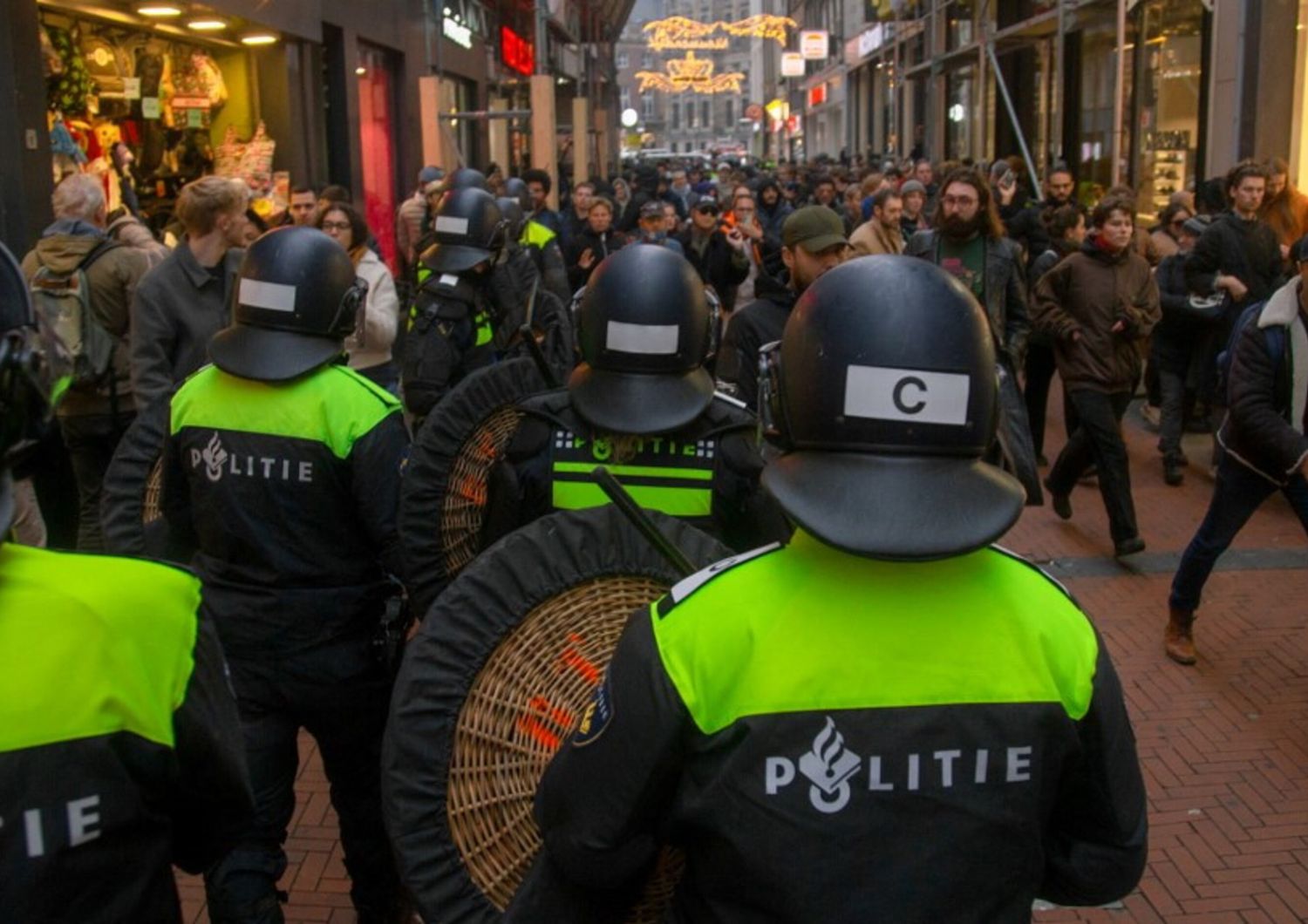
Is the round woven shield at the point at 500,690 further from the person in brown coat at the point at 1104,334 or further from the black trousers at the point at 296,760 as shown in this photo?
the person in brown coat at the point at 1104,334

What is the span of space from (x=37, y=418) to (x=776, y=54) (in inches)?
3137

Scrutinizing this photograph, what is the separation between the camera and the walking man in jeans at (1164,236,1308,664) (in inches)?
217

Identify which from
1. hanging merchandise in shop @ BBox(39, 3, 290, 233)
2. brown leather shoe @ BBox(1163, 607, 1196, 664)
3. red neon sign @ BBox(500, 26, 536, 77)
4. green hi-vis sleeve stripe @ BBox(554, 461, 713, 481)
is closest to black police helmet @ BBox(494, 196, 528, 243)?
hanging merchandise in shop @ BBox(39, 3, 290, 233)

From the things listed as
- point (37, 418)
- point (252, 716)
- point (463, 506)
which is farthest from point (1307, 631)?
point (37, 418)

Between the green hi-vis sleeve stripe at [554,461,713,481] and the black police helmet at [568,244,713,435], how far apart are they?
0.36 feet

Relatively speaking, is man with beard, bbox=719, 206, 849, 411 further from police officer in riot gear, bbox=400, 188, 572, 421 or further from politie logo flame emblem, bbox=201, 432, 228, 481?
politie logo flame emblem, bbox=201, 432, 228, 481

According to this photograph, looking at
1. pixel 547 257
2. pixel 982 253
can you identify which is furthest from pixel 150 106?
pixel 982 253

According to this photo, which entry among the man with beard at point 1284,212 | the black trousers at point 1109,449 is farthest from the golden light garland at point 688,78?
the black trousers at point 1109,449

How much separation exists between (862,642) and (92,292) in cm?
540

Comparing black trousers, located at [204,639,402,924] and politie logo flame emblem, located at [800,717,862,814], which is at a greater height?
politie logo flame emblem, located at [800,717,862,814]

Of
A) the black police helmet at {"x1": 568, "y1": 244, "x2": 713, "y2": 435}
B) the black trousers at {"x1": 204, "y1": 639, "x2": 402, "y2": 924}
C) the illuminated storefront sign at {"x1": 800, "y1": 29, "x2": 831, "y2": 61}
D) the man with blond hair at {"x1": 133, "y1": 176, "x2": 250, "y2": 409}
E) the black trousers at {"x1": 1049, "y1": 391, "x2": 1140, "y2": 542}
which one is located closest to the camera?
the black trousers at {"x1": 204, "y1": 639, "x2": 402, "y2": 924}

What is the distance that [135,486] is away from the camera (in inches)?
166

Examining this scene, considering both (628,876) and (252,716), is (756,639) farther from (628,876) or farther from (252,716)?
(252,716)

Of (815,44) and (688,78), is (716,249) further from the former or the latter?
(688,78)
